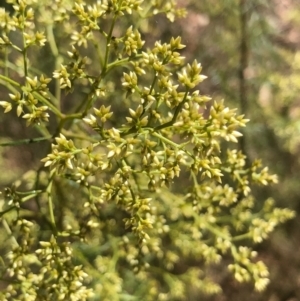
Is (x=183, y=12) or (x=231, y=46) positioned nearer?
(x=183, y=12)

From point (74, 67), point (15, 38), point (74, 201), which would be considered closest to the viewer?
point (74, 67)

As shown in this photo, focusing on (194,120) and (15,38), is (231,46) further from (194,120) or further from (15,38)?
(194,120)

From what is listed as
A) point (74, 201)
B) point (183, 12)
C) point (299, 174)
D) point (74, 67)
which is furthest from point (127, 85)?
point (299, 174)

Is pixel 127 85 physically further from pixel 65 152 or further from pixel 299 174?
pixel 299 174

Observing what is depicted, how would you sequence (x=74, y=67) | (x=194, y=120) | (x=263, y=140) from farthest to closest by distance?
(x=263, y=140) → (x=74, y=67) → (x=194, y=120)

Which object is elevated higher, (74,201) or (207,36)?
(207,36)

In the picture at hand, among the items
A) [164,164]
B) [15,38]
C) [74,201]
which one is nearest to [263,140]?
[74,201]

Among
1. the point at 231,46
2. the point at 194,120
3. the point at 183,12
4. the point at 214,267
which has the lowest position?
the point at 214,267

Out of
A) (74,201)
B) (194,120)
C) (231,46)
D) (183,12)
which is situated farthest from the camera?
(231,46)

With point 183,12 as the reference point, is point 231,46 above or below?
above
